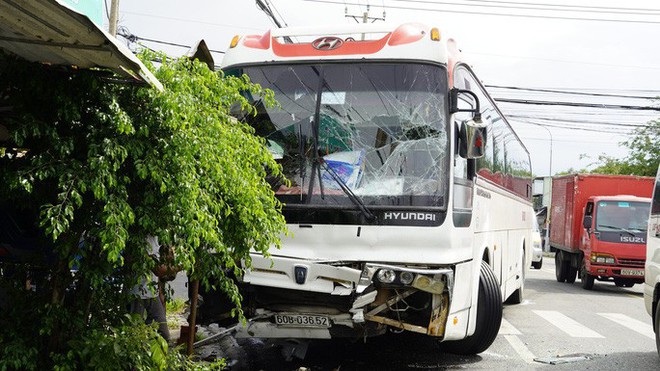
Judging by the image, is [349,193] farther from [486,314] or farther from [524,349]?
[524,349]

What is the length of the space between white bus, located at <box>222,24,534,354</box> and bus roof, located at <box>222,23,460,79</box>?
0.05ft

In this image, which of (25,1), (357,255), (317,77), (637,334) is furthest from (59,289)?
(637,334)

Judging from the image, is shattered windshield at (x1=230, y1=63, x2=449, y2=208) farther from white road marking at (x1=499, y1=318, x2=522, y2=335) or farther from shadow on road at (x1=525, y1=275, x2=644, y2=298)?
shadow on road at (x1=525, y1=275, x2=644, y2=298)

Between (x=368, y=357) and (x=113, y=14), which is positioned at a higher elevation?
(x=113, y=14)

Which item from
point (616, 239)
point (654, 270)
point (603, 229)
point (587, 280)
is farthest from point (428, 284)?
point (587, 280)

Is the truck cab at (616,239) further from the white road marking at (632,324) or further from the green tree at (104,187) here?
the green tree at (104,187)

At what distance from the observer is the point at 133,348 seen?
5.46 meters

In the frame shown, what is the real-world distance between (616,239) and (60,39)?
1752 cm

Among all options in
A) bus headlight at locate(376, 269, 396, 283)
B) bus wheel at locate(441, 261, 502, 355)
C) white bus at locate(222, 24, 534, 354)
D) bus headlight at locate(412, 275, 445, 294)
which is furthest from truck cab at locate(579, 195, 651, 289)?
bus headlight at locate(376, 269, 396, 283)

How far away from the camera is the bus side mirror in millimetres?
7598

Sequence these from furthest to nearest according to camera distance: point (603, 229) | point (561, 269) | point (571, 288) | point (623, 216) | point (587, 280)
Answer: point (561, 269) → point (571, 288) → point (587, 280) → point (623, 216) → point (603, 229)

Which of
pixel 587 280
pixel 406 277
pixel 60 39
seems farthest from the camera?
pixel 587 280

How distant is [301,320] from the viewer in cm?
731

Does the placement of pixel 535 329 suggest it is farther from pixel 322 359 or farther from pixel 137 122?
pixel 137 122
